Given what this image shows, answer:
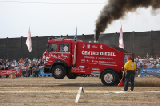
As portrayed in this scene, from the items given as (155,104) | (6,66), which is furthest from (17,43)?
(155,104)

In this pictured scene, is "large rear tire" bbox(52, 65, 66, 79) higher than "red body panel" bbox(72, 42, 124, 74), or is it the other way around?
"red body panel" bbox(72, 42, 124, 74)

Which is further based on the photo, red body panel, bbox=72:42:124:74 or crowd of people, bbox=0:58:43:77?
crowd of people, bbox=0:58:43:77

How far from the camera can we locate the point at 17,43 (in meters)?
46.9

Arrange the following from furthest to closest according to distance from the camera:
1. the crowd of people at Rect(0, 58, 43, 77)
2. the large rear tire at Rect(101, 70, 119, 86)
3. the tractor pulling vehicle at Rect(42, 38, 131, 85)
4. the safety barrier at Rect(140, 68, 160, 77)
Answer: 1. the crowd of people at Rect(0, 58, 43, 77)
2. the safety barrier at Rect(140, 68, 160, 77)
3. the tractor pulling vehicle at Rect(42, 38, 131, 85)
4. the large rear tire at Rect(101, 70, 119, 86)

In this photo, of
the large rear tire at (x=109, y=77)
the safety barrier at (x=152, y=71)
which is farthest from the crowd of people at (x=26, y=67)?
the large rear tire at (x=109, y=77)

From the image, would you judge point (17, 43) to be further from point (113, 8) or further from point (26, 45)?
point (113, 8)

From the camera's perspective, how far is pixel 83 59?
18750mm

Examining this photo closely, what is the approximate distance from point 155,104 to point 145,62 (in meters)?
21.7

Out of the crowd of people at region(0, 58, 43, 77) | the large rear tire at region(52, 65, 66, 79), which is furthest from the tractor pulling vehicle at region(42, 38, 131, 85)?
the crowd of people at region(0, 58, 43, 77)

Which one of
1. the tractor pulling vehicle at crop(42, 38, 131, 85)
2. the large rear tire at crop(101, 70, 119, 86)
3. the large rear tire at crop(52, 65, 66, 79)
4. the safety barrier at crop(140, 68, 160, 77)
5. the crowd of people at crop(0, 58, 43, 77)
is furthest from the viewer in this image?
the crowd of people at crop(0, 58, 43, 77)

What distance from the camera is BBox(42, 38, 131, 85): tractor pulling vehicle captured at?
18156 millimetres

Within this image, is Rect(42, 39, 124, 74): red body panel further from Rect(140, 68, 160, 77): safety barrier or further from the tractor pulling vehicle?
Rect(140, 68, 160, 77): safety barrier

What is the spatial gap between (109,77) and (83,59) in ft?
6.67

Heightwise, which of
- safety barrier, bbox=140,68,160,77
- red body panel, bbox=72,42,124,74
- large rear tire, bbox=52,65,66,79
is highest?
red body panel, bbox=72,42,124,74
